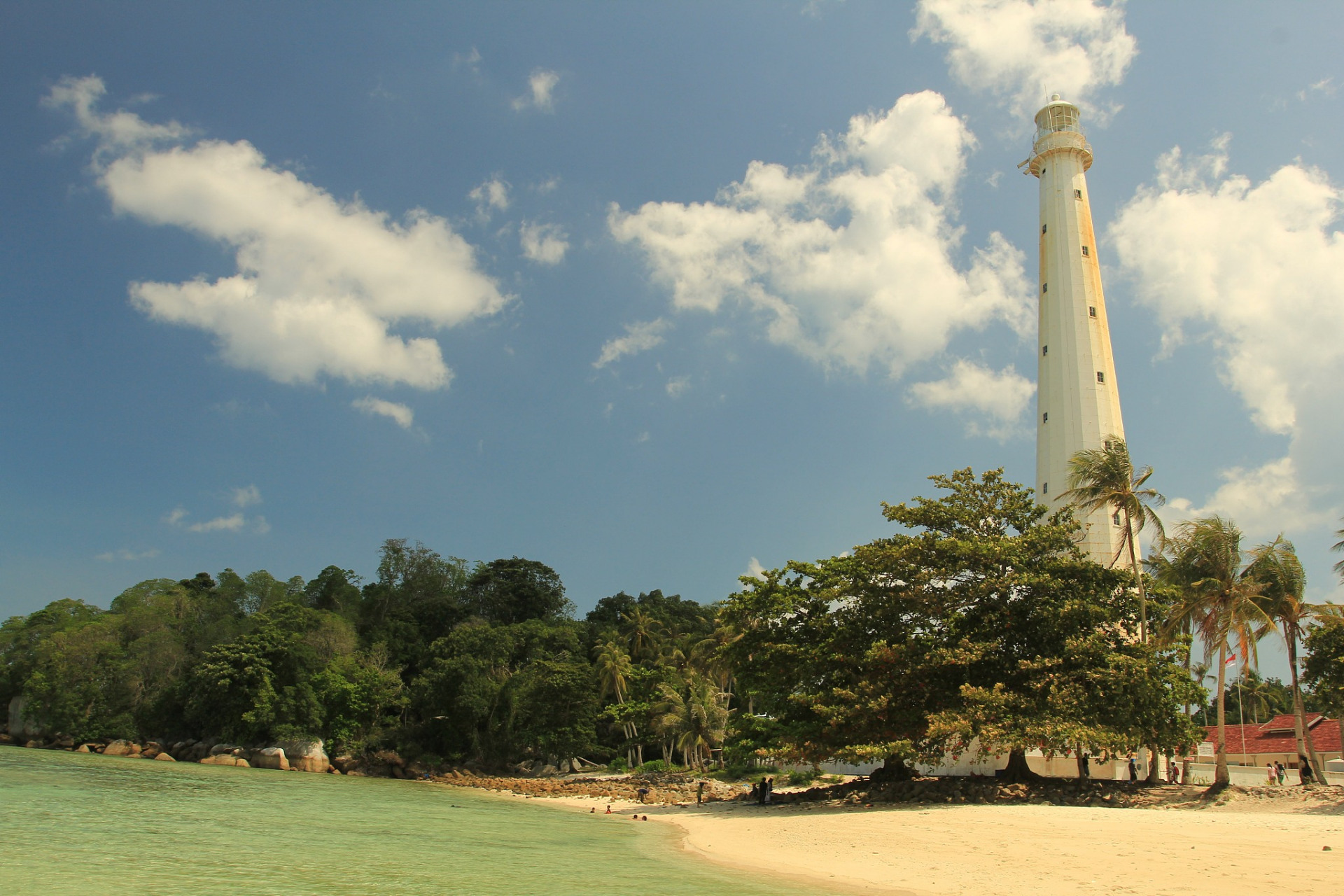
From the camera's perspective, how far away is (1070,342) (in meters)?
36.4

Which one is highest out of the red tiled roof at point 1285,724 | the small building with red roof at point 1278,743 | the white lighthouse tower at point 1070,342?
the white lighthouse tower at point 1070,342

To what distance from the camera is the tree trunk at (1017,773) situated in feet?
80.3

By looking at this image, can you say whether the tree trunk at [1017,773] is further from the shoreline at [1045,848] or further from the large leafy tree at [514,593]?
the large leafy tree at [514,593]

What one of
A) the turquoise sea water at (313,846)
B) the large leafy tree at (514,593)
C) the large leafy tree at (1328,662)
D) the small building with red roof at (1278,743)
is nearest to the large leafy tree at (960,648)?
the large leafy tree at (1328,662)

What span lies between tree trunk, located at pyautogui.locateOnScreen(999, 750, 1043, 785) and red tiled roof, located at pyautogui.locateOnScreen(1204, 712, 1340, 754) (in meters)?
25.7

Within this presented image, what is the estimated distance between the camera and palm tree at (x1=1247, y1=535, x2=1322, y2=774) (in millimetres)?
25625

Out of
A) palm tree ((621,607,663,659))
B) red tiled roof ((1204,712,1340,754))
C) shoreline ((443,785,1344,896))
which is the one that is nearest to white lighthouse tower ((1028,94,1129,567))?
shoreline ((443,785,1344,896))

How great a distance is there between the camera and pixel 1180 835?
15094mm

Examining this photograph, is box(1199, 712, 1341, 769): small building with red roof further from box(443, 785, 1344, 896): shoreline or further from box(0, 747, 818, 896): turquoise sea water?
box(0, 747, 818, 896): turquoise sea water

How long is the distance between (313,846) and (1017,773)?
2007 centimetres

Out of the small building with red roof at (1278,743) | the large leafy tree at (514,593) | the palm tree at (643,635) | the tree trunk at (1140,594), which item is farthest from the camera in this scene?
the large leafy tree at (514,593)

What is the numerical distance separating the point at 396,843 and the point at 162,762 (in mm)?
38253

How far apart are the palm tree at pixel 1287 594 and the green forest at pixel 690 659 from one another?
0.46 m

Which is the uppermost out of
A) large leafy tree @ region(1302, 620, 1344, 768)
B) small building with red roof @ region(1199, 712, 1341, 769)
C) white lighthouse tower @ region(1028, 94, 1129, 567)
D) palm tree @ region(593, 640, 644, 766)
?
white lighthouse tower @ region(1028, 94, 1129, 567)
